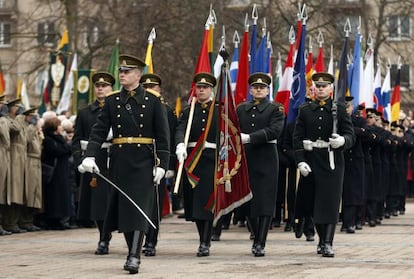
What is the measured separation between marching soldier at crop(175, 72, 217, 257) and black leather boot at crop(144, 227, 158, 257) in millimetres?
470

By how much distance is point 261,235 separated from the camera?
1412cm

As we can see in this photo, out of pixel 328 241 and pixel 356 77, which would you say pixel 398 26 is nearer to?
pixel 356 77

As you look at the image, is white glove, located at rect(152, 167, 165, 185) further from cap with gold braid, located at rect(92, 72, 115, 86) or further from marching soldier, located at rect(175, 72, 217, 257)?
cap with gold braid, located at rect(92, 72, 115, 86)

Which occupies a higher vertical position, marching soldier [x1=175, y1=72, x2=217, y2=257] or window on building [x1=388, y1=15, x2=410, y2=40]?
window on building [x1=388, y1=15, x2=410, y2=40]

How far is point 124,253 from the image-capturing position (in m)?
14.3

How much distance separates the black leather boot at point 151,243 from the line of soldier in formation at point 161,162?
1cm

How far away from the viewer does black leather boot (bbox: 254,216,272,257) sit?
13.9m

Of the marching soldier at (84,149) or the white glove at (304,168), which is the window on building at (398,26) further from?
the white glove at (304,168)

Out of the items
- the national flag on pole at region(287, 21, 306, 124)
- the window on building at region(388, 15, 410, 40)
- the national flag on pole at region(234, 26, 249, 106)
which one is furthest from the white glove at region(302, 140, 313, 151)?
the window on building at region(388, 15, 410, 40)

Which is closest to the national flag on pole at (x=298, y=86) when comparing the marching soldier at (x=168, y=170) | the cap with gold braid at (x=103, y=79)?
the marching soldier at (x=168, y=170)

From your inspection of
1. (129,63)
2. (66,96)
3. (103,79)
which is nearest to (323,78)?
(103,79)

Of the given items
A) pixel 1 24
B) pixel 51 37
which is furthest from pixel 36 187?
pixel 1 24

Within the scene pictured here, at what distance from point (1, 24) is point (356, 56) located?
134ft

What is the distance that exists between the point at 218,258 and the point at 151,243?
0.98 metres
